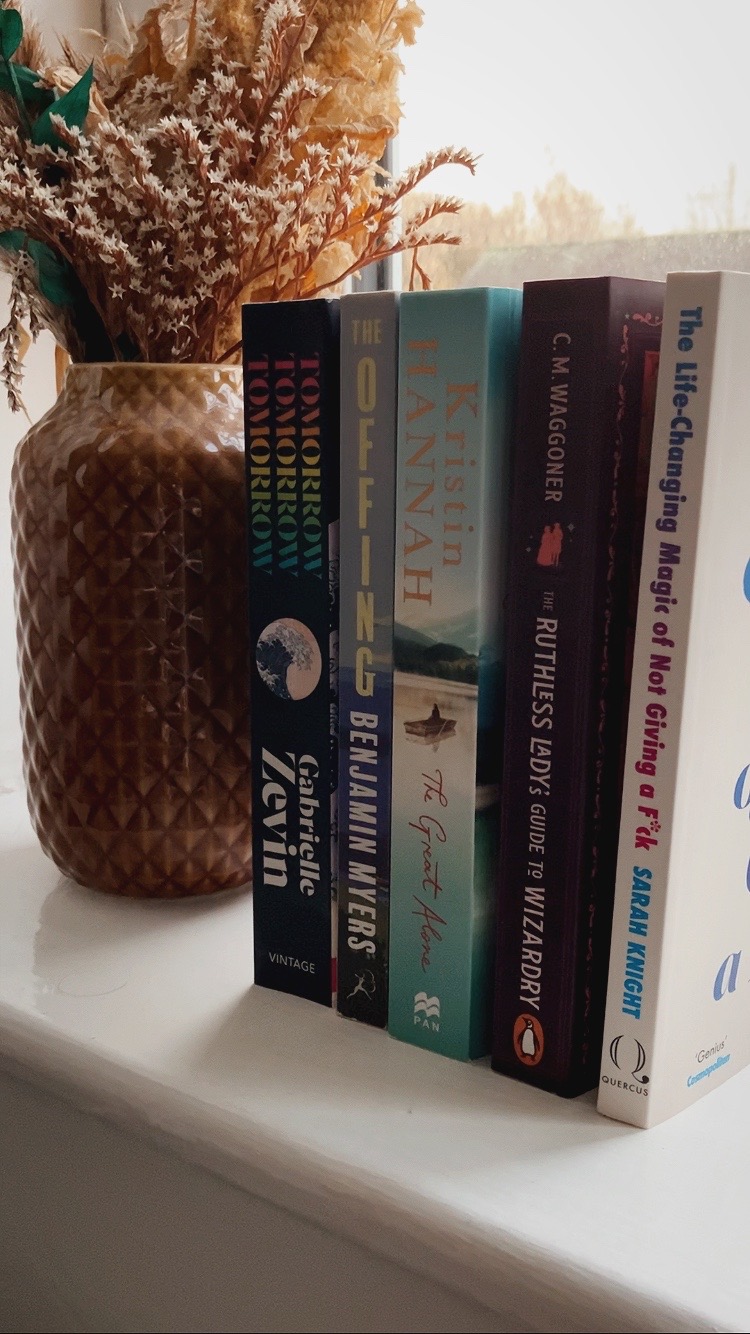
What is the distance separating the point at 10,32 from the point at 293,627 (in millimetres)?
372

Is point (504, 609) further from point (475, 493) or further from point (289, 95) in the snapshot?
point (289, 95)

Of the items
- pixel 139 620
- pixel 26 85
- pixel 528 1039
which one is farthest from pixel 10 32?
pixel 528 1039

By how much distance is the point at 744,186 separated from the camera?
72 cm

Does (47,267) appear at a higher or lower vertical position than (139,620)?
higher

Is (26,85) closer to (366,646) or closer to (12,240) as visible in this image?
(12,240)

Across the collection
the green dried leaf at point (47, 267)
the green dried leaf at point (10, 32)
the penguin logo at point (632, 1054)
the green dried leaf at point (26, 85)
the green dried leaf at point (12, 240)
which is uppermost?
the green dried leaf at point (10, 32)

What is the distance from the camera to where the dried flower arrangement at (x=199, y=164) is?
59 cm

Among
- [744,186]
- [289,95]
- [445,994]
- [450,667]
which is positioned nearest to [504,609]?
[450,667]

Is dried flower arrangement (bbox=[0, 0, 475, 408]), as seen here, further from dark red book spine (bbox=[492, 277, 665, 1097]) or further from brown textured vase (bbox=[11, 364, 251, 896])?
dark red book spine (bbox=[492, 277, 665, 1097])

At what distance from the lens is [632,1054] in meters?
0.48

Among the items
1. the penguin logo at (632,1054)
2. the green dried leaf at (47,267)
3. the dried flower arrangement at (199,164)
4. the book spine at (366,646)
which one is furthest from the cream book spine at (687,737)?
the green dried leaf at (47,267)

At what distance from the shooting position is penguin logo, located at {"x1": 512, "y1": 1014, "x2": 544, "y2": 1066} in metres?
0.51

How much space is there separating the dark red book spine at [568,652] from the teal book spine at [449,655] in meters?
0.01

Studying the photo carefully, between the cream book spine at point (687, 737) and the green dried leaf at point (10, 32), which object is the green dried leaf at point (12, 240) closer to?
the green dried leaf at point (10, 32)
